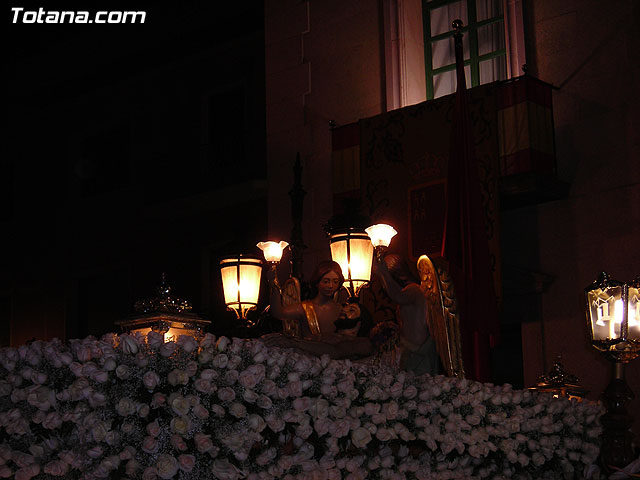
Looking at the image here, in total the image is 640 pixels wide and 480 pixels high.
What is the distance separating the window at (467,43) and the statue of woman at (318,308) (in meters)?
4.75

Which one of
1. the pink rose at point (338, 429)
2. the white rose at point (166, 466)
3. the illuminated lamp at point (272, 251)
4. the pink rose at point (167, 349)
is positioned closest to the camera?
the white rose at point (166, 466)

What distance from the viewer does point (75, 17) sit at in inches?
679

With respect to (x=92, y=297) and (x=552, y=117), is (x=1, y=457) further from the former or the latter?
(x=92, y=297)

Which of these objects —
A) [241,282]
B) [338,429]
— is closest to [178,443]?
[338,429]

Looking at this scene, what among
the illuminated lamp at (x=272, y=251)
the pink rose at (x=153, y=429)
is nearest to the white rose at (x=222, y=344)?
the pink rose at (x=153, y=429)

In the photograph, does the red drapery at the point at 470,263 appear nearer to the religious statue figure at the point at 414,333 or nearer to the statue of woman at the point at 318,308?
the statue of woman at the point at 318,308

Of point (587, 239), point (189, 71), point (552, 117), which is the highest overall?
point (189, 71)

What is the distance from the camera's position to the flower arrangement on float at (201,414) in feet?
10.6

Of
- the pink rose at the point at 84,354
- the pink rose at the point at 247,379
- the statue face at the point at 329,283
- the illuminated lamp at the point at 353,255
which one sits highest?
the illuminated lamp at the point at 353,255

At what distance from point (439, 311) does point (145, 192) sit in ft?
35.6

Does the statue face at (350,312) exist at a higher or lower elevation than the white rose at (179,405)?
higher

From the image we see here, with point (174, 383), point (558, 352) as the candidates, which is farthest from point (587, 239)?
point (174, 383)

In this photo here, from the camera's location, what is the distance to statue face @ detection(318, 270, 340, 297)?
711cm

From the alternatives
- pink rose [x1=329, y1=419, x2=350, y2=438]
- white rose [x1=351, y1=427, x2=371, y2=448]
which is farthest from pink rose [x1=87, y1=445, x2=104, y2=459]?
white rose [x1=351, y1=427, x2=371, y2=448]
